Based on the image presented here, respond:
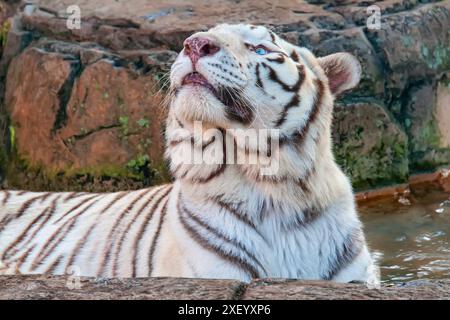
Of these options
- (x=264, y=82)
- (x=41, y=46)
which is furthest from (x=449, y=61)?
(x=264, y=82)

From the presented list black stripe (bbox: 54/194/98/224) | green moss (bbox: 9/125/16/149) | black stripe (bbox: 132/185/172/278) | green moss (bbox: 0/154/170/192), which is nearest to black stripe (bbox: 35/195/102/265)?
black stripe (bbox: 54/194/98/224)

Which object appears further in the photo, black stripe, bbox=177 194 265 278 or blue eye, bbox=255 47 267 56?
blue eye, bbox=255 47 267 56

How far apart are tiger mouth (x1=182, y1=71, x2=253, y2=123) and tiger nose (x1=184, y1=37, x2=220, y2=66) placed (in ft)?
0.18

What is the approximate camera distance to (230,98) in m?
2.93

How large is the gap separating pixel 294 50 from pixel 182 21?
7.06 ft

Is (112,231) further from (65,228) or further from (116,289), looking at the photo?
(116,289)

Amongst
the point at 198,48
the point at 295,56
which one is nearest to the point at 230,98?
the point at 198,48

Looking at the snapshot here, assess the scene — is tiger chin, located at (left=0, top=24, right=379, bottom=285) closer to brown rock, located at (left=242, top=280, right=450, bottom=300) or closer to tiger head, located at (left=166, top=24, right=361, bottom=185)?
tiger head, located at (left=166, top=24, right=361, bottom=185)

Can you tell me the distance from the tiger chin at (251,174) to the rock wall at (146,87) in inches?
77.0

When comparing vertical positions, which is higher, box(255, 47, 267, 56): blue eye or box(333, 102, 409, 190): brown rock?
box(255, 47, 267, 56): blue eye

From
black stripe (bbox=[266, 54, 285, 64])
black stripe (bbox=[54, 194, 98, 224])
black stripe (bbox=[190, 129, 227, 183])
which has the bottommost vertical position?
black stripe (bbox=[54, 194, 98, 224])

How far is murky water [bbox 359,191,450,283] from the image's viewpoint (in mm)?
4148

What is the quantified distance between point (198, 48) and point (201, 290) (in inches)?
36.4

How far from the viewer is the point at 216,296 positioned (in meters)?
2.18
